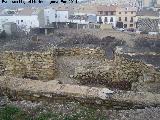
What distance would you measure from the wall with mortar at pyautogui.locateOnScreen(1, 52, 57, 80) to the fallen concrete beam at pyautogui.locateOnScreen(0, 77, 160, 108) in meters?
1.79

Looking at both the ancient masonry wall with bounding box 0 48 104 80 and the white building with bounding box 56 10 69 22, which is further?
the white building with bounding box 56 10 69 22

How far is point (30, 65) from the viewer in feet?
33.1

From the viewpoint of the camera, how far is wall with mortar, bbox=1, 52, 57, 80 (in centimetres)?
1000

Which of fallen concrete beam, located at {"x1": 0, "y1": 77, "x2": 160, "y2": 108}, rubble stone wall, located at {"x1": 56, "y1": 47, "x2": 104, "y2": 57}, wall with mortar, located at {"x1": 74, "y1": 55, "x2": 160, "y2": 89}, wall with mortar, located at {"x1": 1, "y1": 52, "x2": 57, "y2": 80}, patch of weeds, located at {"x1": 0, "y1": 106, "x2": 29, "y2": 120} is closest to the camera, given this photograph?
patch of weeds, located at {"x1": 0, "y1": 106, "x2": 29, "y2": 120}

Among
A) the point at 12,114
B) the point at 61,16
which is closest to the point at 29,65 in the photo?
the point at 12,114

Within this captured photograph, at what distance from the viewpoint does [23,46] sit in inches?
1296

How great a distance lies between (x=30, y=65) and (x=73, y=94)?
3.01m

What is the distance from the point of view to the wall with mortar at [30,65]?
1000cm

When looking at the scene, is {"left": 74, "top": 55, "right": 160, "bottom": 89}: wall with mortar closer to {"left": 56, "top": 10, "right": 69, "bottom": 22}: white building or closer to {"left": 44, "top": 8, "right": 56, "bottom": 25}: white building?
{"left": 44, "top": 8, "right": 56, "bottom": 25}: white building

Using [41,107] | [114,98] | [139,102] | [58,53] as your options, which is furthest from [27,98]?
[58,53]

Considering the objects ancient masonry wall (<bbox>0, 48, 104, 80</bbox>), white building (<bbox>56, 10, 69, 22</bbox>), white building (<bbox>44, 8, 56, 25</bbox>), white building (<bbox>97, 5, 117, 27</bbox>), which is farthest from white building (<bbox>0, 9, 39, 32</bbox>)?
ancient masonry wall (<bbox>0, 48, 104, 80</bbox>)

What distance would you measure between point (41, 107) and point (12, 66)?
4.00m

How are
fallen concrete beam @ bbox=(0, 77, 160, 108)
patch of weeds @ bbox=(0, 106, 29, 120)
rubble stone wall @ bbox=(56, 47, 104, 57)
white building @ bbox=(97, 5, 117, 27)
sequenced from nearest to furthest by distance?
1. patch of weeds @ bbox=(0, 106, 29, 120)
2. fallen concrete beam @ bbox=(0, 77, 160, 108)
3. rubble stone wall @ bbox=(56, 47, 104, 57)
4. white building @ bbox=(97, 5, 117, 27)

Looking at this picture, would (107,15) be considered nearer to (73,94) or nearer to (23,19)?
(23,19)
